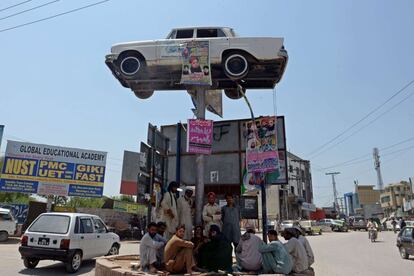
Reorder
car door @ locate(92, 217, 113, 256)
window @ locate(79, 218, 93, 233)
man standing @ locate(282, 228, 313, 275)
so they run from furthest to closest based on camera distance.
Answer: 1. car door @ locate(92, 217, 113, 256)
2. window @ locate(79, 218, 93, 233)
3. man standing @ locate(282, 228, 313, 275)

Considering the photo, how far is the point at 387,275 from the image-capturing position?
10.6 meters

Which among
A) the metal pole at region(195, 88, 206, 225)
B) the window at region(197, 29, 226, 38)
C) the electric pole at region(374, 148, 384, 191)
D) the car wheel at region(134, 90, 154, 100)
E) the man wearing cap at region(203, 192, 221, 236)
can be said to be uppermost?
the electric pole at region(374, 148, 384, 191)

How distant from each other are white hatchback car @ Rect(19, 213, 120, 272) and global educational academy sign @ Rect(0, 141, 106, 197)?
620 inches

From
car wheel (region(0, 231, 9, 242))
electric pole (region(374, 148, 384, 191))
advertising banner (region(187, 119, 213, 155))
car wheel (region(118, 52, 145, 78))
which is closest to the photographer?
advertising banner (region(187, 119, 213, 155))

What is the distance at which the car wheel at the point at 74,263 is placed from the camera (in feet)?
31.0

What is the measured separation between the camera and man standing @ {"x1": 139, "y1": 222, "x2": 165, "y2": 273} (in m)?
6.37

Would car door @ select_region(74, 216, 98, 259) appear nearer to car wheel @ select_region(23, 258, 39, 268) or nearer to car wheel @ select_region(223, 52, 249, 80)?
car wheel @ select_region(23, 258, 39, 268)

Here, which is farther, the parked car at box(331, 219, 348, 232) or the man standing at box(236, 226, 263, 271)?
the parked car at box(331, 219, 348, 232)

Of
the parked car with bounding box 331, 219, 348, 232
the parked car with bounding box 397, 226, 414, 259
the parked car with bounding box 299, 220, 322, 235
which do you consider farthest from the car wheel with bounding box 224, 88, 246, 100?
the parked car with bounding box 331, 219, 348, 232

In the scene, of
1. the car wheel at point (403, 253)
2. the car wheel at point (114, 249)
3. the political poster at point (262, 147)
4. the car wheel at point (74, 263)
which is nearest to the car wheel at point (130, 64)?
the political poster at point (262, 147)

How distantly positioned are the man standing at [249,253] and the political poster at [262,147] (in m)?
1.90

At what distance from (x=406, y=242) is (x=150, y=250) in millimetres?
12786

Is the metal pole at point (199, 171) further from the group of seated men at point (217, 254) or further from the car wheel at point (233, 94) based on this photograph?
the car wheel at point (233, 94)

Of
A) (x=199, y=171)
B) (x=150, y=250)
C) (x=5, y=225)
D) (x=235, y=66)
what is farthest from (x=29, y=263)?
(x=5, y=225)
